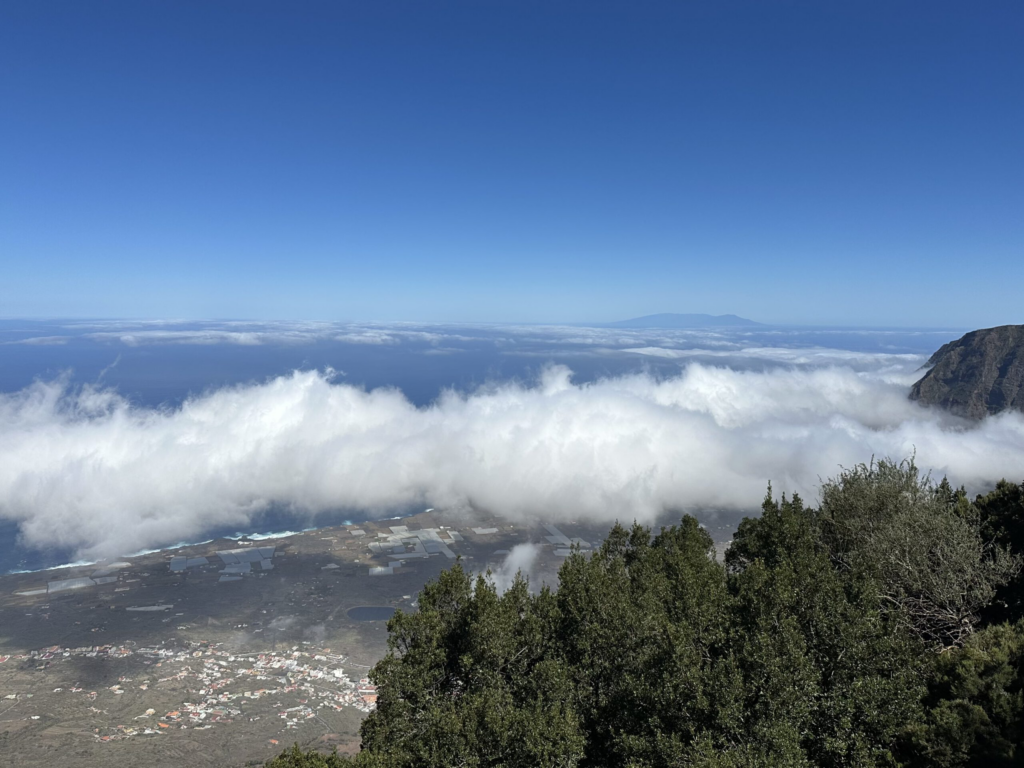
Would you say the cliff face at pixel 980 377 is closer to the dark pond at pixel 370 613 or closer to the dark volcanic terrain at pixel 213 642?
the dark volcanic terrain at pixel 213 642

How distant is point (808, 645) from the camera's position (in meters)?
16.5

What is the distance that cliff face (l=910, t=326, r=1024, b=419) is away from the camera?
13150 centimetres

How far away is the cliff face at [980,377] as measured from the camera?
132 meters

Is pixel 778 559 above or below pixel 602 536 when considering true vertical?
above

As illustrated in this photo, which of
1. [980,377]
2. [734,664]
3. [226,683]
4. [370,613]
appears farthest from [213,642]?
[980,377]

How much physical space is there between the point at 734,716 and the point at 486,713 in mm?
7079

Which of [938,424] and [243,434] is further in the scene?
[243,434]

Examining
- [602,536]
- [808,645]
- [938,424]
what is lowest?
[602,536]

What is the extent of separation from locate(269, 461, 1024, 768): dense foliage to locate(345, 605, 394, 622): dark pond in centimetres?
3872

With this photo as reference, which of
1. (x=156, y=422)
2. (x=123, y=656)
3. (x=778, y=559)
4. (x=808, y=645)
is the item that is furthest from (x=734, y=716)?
(x=156, y=422)

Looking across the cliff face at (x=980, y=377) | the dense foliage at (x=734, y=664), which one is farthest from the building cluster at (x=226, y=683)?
the cliff face at (x=980, y=377)

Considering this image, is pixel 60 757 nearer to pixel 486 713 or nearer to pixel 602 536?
pixel 486 713

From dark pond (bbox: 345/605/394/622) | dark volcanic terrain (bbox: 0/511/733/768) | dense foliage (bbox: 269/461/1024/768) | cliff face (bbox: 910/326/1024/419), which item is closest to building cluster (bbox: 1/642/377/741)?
dark volcanic terrain (bbox: 0/511/733/768)

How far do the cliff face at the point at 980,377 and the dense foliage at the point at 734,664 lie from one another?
137 metres
